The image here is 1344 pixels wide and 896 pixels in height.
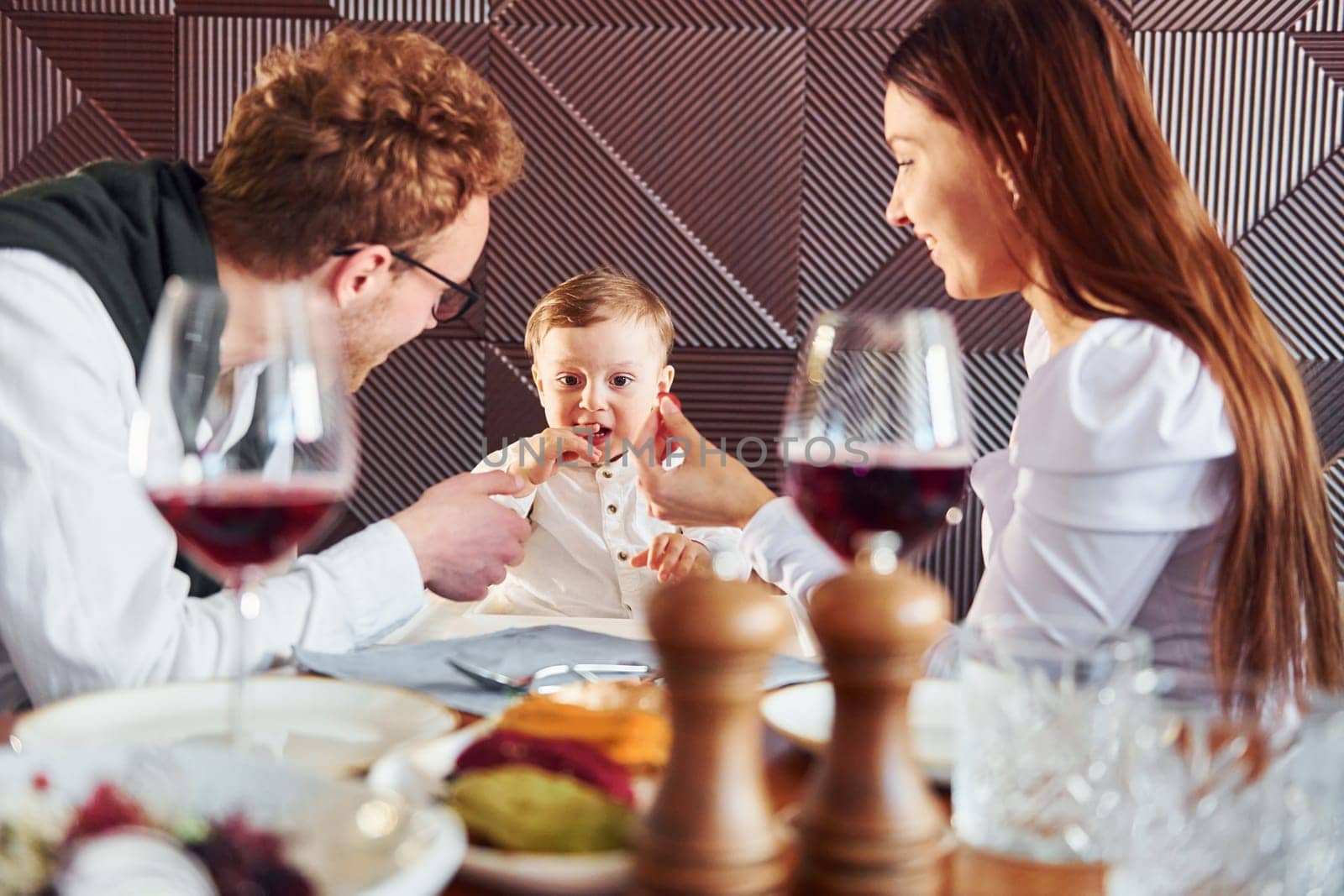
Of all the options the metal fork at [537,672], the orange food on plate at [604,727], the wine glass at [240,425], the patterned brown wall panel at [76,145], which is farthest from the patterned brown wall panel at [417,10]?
the orange food on plate at [604,727]

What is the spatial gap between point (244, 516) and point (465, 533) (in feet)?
2.50

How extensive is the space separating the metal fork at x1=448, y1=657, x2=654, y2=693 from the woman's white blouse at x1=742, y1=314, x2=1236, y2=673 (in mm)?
346

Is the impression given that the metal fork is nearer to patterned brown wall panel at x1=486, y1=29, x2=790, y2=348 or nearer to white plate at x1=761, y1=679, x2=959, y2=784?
white plate at x1=761, y1=679, x2=959, y2=784

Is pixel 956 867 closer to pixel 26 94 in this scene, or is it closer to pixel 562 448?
pixel 562 448

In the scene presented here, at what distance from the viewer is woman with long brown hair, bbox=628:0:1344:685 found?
1.50 metres

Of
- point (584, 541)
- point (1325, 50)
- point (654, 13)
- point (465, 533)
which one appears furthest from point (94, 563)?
point (1325, 50)

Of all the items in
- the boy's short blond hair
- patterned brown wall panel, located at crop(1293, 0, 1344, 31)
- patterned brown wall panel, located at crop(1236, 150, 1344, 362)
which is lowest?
the boy's short blond hair

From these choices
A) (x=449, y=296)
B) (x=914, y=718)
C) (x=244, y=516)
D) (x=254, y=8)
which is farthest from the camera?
(x=254, y=8)

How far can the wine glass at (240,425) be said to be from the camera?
0.84m

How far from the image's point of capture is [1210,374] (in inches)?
60.2

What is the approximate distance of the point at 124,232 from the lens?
5.55 feet

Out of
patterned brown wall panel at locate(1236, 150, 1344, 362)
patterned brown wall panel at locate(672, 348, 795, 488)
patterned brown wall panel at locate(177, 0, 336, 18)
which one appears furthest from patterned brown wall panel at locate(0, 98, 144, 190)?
patterned brown wall panel at locate(1236, 150, 1344, 362)

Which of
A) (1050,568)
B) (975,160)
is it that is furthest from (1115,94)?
(1050,568)

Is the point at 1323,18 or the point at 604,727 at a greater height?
the point at 1323,18
